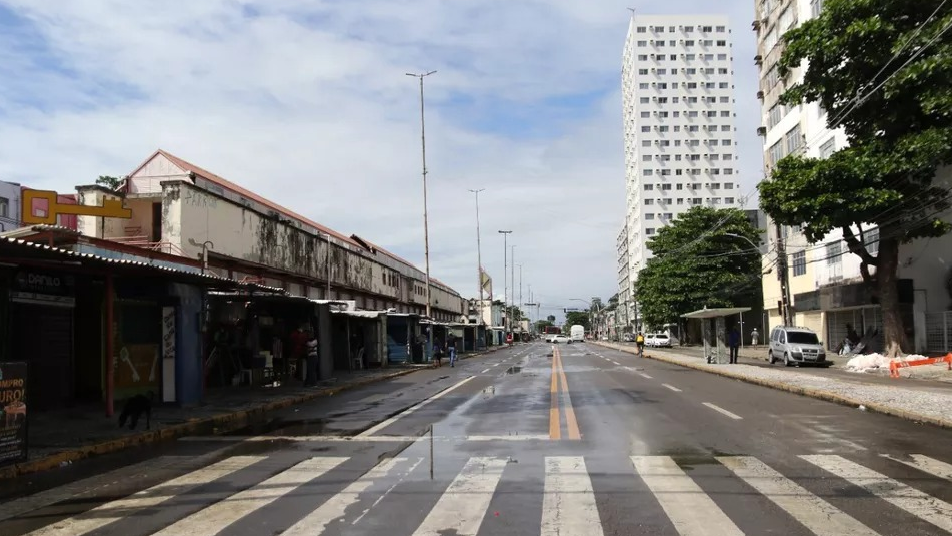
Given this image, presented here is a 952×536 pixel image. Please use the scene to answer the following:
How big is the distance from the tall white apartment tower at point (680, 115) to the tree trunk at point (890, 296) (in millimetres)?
96454

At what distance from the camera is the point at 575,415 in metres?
13.5

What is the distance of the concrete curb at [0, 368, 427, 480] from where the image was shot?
9195 millimetres

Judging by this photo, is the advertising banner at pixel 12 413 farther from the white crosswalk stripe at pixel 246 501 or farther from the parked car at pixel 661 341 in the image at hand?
the parked car at pixel 661 341

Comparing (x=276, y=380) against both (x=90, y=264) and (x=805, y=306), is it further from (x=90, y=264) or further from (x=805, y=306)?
(x=805, y=306)

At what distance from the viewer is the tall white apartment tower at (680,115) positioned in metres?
126

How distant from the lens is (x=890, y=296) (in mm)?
28938

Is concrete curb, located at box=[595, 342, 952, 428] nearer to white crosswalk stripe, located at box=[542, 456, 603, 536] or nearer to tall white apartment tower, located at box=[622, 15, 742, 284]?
white crosswalk stripe, located at box=[542, 456, 603, 536]

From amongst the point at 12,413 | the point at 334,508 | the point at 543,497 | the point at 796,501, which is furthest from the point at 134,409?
the point at 796,501

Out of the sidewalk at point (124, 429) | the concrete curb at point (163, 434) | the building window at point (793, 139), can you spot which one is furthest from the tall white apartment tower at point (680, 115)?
the concrete curb at point (163, 434)

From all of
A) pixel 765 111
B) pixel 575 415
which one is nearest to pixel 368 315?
pixel 575 415

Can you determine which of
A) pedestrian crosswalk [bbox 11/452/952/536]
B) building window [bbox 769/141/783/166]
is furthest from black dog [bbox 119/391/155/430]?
building window [bbox 769/141/783/166]

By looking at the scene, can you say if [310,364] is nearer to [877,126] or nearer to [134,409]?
[134,409]

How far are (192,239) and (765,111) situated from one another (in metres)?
43.7

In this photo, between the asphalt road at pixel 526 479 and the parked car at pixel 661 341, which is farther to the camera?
the parked car at pixel 661 341
